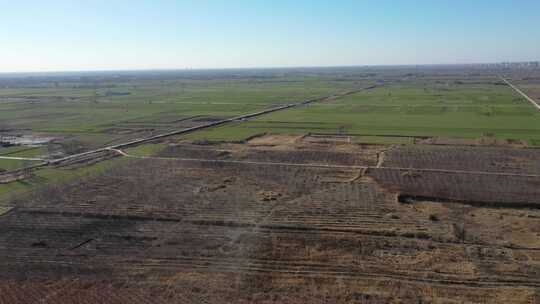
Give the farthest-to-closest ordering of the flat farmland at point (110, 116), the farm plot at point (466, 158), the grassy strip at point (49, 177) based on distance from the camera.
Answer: the flat farmland at point (110, 116), the farm plot at point (466, 158), the grassy strip at point (49, 177)

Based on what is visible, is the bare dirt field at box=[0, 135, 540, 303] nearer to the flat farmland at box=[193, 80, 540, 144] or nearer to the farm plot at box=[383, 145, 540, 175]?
the farm plot at box=[383, 145, 540, 175]

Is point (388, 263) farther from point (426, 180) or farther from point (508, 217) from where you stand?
point (426, 180)

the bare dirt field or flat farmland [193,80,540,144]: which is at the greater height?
flat farmland [193,80,540,144]

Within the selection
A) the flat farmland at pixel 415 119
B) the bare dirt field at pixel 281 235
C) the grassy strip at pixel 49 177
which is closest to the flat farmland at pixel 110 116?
the grassy strip at pixel 49 177

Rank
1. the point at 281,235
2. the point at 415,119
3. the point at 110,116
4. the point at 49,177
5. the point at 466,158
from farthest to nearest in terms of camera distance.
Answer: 1. the point at 110,116
2. the point at 415,119
3. the point at 466,158
4. the point at 49,177
5. the point at 281,235

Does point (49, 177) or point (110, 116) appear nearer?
point (49, 177)

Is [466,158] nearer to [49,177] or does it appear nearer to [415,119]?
[415,119]

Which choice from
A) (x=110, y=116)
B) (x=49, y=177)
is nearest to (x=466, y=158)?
(x=49, y=177)

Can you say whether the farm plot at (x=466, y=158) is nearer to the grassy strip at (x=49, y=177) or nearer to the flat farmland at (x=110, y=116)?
the grassy strip at (x=49, y=177)

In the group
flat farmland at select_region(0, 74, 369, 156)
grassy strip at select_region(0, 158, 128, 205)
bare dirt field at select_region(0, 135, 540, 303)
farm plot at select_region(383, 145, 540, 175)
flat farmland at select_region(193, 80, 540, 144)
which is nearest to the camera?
bare dirt field at select_region(0, 135, 540, 303)

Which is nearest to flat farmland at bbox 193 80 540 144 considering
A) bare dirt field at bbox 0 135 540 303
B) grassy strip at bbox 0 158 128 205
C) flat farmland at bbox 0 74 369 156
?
flat farmland at bbox 0 74 369 156
